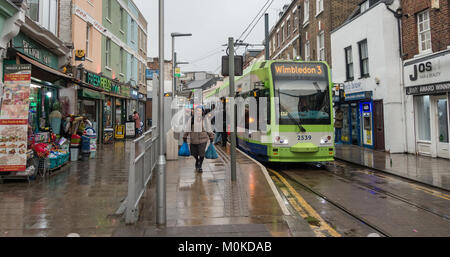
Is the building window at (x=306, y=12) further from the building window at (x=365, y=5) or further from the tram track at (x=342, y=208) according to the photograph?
the tram track at (x=342, y=208)

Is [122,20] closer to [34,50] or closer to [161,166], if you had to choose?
[34,50]

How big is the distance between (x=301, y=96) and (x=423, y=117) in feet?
23.4

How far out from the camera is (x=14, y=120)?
24.6ft

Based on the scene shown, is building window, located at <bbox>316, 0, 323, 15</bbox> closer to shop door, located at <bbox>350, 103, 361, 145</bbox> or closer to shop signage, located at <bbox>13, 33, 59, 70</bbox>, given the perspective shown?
shop door, located at <bbox>350, 103, 361, 145</bbox>

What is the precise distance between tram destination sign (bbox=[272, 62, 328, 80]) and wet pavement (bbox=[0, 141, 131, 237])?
563 centimetres

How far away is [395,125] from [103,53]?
1576 centimetres

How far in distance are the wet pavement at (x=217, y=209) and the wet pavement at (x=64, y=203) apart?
598 mm

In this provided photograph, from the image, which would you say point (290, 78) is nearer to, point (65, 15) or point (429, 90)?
point (429, 90)

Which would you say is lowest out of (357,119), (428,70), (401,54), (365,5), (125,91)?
(357,119)

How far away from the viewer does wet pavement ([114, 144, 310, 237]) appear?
4535 mm

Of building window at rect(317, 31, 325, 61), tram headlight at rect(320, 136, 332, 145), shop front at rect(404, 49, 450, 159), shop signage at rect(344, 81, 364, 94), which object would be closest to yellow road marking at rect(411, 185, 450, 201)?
tram headlight at rect(320, 136, 332, 145)

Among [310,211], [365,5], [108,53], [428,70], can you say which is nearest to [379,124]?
[428,70]

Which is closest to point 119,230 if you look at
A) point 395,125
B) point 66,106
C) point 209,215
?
point 209,215

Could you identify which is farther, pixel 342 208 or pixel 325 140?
pixel 325 140
